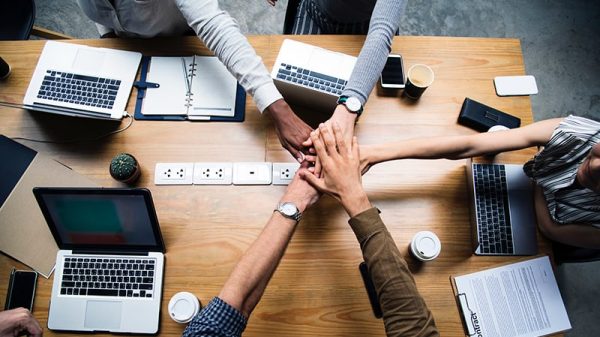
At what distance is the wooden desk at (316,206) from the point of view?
122 centimetres

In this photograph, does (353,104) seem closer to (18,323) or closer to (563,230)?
(563,230)

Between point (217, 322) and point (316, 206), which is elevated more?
point (316, 206)

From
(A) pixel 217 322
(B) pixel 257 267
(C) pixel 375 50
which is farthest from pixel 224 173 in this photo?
(C) pixel 375 50

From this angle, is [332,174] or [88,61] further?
[88,61]

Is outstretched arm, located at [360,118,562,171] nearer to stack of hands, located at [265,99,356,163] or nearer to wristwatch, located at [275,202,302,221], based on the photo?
stack of hands, located at [265,99,356,163]

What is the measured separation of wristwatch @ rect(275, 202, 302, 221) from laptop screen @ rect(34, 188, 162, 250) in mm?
347

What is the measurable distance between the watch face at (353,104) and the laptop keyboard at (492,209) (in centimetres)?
41

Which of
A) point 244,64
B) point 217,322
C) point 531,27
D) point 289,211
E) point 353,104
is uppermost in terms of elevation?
point 531,27

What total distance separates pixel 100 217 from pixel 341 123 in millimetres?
750

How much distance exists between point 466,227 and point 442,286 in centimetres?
20

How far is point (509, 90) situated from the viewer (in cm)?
143

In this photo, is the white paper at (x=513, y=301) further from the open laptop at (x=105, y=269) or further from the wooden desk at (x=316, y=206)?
the open laptop at (x=105, y=269)

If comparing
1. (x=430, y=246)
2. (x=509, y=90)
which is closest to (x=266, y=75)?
(x=430, y=246)

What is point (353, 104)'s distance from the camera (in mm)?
1285
